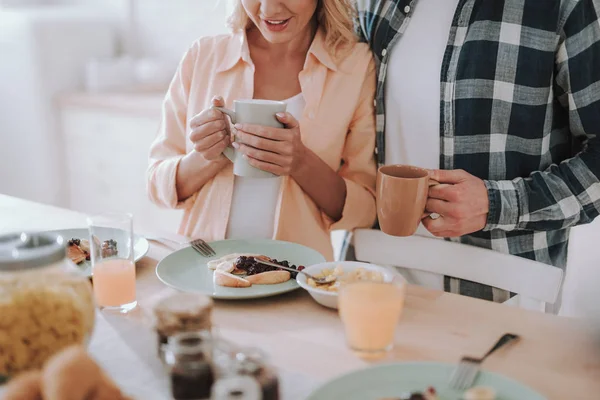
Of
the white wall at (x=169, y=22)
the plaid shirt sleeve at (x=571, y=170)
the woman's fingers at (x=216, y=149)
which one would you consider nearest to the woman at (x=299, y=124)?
the woman's fingers at (x=216, y=149)

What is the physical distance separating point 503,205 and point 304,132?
0.50 m

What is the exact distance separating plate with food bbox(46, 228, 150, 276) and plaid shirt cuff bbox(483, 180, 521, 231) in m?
0.70

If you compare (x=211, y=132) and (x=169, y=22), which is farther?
(x=169, y=22)

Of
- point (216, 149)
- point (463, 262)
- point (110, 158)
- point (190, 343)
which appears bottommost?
point (110, 158)

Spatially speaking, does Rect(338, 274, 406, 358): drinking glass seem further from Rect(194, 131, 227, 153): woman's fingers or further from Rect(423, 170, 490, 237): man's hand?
Rect(194, 131, 227, 153): woman's fingers

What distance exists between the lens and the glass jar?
868 mm

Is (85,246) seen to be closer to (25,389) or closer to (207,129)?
(207,129)

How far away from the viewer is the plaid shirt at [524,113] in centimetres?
141

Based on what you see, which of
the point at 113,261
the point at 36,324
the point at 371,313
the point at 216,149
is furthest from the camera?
the point at 216,149

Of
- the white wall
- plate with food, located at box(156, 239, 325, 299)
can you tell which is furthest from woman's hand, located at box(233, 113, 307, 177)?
Result: the white wall

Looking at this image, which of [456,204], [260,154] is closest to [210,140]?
[260,154]

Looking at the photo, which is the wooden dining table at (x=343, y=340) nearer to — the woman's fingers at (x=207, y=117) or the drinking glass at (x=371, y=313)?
the drinking glass at (x=371, y=313)

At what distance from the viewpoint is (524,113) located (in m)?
1.49

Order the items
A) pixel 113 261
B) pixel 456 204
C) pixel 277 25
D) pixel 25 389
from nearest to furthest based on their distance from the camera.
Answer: pixel 25 389 → pixel 113 261 → pixel 456 204 → pixel 277 25
